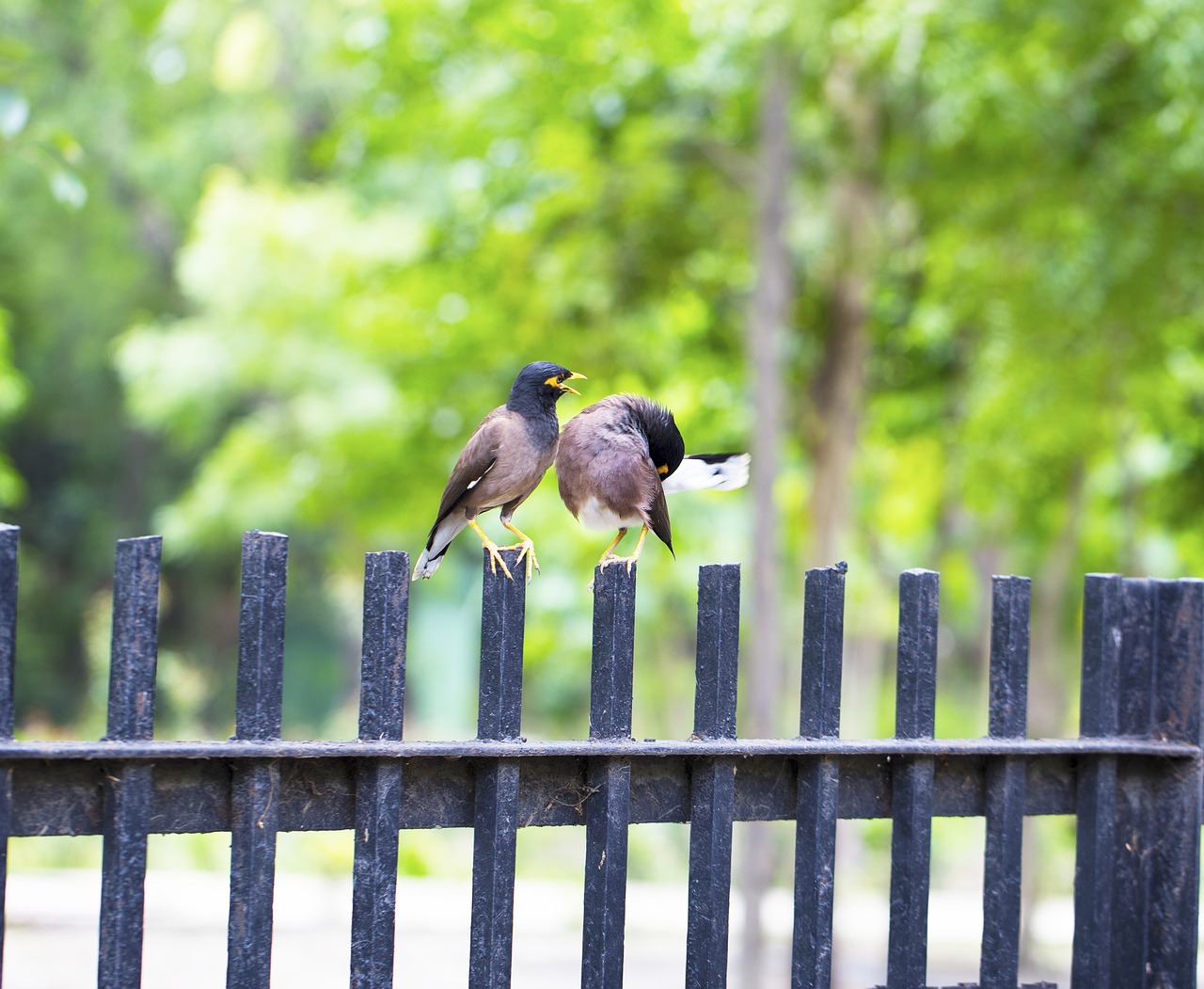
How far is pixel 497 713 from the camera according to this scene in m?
1.86

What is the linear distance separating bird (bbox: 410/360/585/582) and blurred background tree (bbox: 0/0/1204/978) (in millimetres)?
1628

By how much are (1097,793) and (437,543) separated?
4.54 ft

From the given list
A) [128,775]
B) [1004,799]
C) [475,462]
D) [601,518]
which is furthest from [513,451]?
[1004,799]

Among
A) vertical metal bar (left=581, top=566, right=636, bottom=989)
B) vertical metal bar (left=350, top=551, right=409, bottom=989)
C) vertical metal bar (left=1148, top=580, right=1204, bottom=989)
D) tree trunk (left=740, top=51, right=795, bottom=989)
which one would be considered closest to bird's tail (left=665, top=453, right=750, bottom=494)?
vertical metal bar (left=581, top=566, right=636, bottom=989)

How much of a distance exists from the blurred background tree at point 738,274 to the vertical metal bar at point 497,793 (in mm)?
1988

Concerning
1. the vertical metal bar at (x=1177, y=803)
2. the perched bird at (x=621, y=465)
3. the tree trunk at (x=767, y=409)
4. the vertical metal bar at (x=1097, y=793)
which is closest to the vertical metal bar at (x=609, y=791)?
the perched bird at (x=621, y=465)

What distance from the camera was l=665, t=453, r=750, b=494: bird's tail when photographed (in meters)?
2.25

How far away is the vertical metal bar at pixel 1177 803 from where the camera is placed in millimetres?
2391

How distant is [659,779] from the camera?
204 centimetres

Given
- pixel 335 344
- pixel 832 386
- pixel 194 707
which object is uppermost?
pixel 335 344

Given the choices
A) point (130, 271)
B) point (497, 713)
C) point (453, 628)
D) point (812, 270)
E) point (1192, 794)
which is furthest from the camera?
point (453, 628)

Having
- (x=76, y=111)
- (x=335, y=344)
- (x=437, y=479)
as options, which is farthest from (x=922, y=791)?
(x=76, y=111)

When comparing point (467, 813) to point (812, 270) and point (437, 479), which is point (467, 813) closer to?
point (437, 479)

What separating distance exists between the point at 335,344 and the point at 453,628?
1015cm
